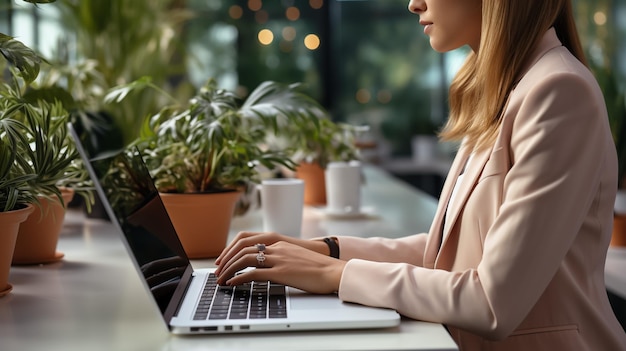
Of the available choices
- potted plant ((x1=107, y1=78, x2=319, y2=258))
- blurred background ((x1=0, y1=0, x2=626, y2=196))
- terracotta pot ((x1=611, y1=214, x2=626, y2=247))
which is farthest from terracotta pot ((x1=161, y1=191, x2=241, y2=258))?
blurred background ((x1=0, y1=0, x2=626, y2=196))

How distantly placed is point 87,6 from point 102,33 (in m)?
0.18

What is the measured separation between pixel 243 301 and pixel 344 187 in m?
1.22

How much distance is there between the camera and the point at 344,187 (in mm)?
2377

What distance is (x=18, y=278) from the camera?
4.98 feet

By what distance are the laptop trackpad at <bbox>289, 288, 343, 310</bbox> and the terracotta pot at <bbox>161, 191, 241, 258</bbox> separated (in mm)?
483

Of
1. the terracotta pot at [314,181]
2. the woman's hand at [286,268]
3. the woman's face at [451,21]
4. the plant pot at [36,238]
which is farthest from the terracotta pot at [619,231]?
the plant pot at [36,238]

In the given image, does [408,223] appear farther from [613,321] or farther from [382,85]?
[382,85]

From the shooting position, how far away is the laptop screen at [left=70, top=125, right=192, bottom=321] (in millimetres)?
1057

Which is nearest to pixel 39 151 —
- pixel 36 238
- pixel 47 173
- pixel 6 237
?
pixel 47 173

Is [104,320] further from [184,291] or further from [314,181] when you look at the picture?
[314,181]

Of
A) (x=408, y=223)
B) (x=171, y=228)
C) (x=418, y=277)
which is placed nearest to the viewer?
(x=418, y=277)

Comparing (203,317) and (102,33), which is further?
(102,33)

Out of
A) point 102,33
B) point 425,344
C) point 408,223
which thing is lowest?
point 408,223

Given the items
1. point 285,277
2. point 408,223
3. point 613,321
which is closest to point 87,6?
point 408,223
